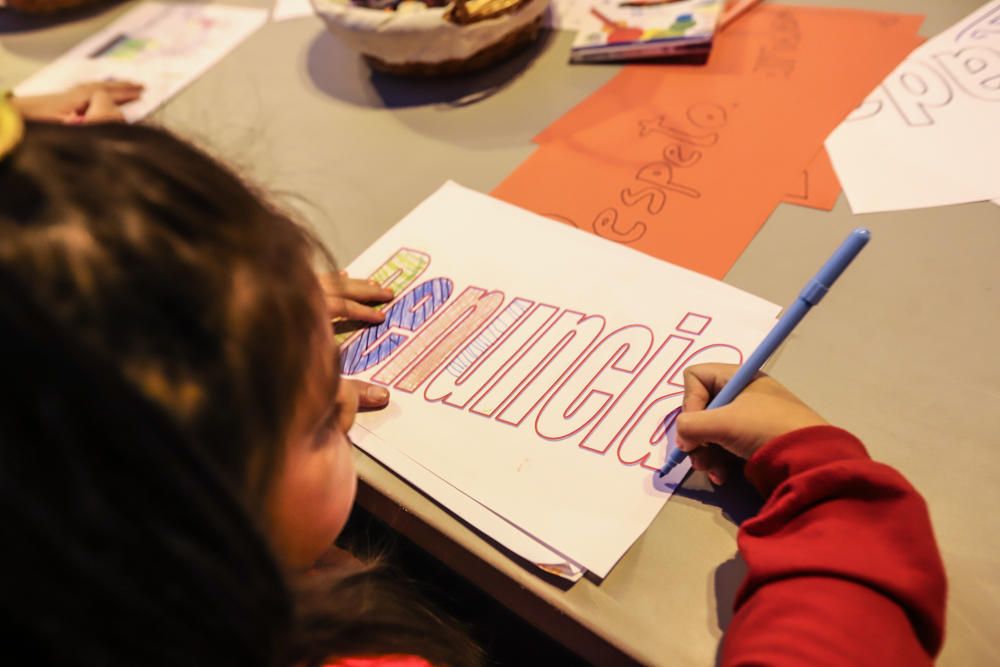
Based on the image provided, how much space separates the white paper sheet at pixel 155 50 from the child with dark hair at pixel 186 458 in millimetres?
602

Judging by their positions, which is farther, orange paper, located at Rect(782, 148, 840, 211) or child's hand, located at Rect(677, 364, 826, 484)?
orange paper, located at Rect(782, 148, 840, 211)

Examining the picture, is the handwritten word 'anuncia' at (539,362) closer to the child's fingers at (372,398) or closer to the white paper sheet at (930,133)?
the child's fingers at (372,398)

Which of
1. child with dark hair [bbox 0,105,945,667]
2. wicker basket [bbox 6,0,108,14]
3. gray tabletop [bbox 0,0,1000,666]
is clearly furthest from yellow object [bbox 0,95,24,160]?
wicker basket [bbox 6,0,108,14]

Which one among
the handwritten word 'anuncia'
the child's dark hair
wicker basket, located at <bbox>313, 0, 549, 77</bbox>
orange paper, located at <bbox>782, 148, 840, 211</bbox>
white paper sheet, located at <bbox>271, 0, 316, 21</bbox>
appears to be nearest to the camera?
the child's dark hair

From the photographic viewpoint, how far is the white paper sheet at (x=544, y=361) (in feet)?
1.29

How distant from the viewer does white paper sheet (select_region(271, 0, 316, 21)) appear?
90cm

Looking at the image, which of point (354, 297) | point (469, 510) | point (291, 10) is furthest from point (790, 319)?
point (291, 10)

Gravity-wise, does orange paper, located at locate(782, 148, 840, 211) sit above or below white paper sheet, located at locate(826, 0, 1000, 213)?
below

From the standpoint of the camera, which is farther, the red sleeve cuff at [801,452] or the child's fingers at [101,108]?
the child's fingers at [101,108]

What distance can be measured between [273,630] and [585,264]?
33 cm

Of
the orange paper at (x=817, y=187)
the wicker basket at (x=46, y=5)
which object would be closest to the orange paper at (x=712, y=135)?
the orange paper at (x=817, y=187)

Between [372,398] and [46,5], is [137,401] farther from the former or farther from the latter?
[46,5]

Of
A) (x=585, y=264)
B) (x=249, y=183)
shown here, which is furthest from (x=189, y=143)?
(x=585, y=264)

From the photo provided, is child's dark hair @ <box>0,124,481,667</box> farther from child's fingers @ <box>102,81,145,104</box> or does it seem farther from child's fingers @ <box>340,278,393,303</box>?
child's fingers @ <box>102,81,145,104</box>
